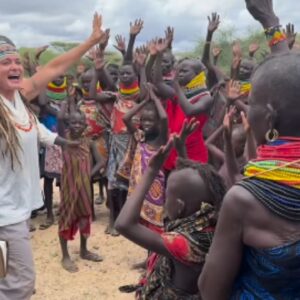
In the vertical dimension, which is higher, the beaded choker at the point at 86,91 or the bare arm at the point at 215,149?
the beaded choker at the point at 86,91

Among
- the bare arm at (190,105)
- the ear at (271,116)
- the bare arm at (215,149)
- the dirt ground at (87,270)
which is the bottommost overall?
the dirt ground at (87,270)

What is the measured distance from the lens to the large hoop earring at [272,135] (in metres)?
1.38

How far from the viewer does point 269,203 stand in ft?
4.39

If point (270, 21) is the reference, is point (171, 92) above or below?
below

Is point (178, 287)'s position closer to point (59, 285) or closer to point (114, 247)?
point (59, 285)

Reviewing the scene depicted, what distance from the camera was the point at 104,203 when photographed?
669cm

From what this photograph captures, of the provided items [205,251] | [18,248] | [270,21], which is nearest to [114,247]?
[18,248]

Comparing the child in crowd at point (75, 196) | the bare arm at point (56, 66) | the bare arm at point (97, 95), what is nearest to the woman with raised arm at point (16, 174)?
the bare arm at point (56, 66)

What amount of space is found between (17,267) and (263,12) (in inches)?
71.0

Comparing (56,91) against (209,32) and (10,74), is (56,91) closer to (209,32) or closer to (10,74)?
(209,32)

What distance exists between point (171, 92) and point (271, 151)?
3310 millimetres

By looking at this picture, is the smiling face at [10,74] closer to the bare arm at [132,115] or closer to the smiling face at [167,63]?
the bare arm at [132,115]

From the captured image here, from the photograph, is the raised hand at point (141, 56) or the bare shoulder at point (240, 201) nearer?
the bare shoulder at point (240, 201)

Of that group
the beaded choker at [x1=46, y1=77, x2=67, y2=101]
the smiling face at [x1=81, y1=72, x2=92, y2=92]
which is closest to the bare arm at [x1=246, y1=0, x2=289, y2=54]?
the smiling face at [x1=81, y1=72, x2=92, y2=92]
